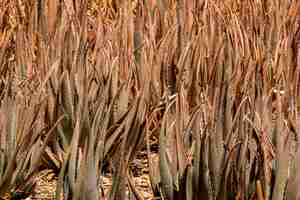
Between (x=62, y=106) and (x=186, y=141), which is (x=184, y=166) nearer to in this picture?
(x=186, y=141)

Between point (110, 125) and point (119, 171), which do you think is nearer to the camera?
point (119, 171)

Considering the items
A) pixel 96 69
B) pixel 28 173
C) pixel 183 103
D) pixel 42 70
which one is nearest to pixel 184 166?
pixel 183 103

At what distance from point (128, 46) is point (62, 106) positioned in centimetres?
49

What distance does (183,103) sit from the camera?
6.11 feet

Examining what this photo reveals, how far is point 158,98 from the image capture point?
2.23 metres

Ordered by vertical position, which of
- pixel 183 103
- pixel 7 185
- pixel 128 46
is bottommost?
pixel 7 185

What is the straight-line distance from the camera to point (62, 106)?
2045mm

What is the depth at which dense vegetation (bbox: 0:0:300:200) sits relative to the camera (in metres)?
1.60

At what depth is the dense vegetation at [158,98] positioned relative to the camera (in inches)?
63.0

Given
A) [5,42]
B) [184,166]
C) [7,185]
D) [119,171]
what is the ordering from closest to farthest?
[119,171] < [184,166] < [7,185] < [5,42]

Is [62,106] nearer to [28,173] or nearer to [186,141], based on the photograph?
[28,173]

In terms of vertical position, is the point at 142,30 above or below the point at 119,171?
above

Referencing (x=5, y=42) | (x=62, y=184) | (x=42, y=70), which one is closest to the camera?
(x=62, y=184)

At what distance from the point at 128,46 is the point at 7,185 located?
0.82 m
